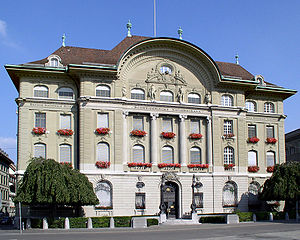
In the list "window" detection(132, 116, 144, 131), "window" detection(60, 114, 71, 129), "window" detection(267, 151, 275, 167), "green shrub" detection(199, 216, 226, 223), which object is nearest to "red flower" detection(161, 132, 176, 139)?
"window" detection(132, 116, 144, 131)

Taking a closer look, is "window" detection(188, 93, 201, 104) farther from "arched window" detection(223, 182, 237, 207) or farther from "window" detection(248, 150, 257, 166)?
"arched window" detection(223, 182, 237, 207)

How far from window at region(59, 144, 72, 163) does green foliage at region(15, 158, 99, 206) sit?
5510mm

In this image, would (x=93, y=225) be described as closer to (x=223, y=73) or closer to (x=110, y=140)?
(x=110, y=140)

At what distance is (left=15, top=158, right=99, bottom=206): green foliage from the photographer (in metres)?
34.4

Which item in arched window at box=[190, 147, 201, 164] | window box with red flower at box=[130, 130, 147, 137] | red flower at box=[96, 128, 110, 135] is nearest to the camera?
red flower at box=[96, 128, 110, 135]

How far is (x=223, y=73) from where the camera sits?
4738 centimetres

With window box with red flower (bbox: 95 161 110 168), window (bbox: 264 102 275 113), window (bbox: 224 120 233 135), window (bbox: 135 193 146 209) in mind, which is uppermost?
window (bbox: 264 102 275 113)

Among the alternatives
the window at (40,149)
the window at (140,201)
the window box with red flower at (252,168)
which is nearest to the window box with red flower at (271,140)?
the window box with red flower at (252,168)

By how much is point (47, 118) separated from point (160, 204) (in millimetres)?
13338

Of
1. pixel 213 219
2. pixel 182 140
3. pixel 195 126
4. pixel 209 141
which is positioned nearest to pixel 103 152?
pixel 182 140

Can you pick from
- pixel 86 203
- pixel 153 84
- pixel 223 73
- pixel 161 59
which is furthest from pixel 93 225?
pixel 223 73

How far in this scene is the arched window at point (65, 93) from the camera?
Result: 42625 millimetres

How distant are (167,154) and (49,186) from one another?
44.7 ft

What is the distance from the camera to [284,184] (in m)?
41.7
